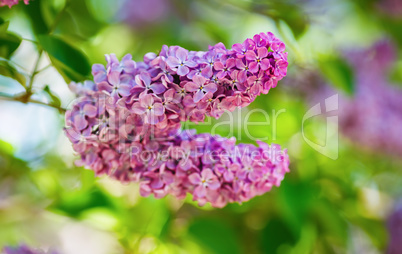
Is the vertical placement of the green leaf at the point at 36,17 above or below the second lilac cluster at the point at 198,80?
above

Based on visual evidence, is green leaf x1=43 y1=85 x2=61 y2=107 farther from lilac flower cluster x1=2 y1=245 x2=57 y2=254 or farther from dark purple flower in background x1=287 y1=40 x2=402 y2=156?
dark purple flower in background x1=287 y1=40 x2=402 y2=156

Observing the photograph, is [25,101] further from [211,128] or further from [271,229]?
[271,229]

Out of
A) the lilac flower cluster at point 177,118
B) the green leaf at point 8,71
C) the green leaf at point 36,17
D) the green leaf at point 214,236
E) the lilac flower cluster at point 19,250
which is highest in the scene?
the green leaf at point 36,17

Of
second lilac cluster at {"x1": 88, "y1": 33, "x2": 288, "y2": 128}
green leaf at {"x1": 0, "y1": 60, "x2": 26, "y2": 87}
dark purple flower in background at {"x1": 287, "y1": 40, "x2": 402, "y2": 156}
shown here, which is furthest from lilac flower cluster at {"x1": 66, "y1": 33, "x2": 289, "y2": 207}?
dark purple flower in background at {"x1": 287, "y1": 40, "x2": 402, "y2": 156}

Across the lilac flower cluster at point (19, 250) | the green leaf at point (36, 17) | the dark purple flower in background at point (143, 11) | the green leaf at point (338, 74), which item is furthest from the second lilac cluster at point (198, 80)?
the dark purple flower in background at point (143, 11)

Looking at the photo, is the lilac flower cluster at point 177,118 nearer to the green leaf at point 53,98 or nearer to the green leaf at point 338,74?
the green leaf at point 53,98

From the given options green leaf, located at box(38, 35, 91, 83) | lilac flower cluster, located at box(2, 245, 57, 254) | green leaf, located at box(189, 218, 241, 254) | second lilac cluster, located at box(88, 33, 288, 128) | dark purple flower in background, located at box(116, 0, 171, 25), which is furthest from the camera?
dark purple flower in background, located at box(116, 0, 171, 25)

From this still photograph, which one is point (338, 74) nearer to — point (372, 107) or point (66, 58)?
point (372, 107)
